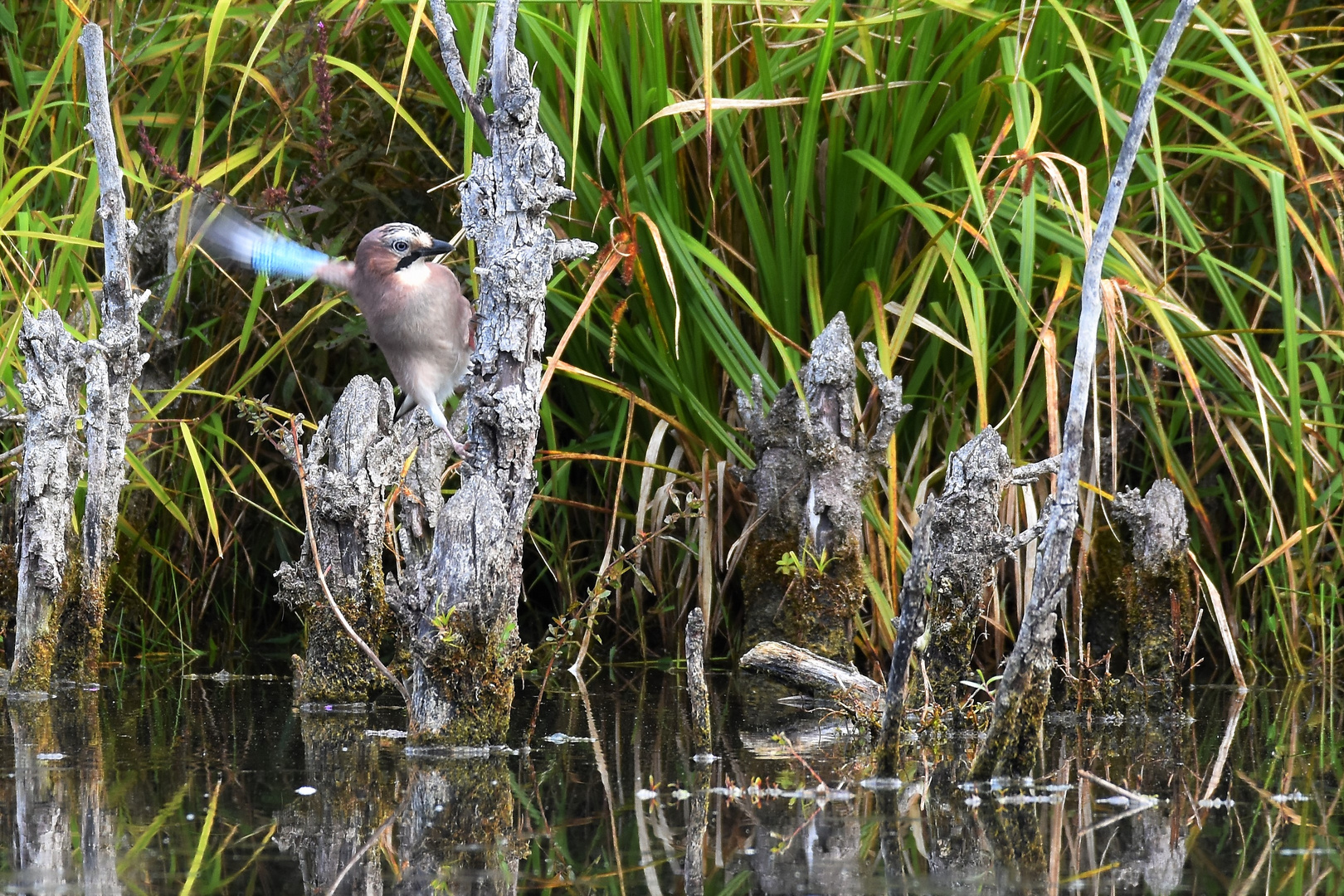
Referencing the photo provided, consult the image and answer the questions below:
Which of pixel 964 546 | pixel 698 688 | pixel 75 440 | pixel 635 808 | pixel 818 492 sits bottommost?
pixel 635 808

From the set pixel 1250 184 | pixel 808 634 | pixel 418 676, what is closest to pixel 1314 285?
pixel 1250 184

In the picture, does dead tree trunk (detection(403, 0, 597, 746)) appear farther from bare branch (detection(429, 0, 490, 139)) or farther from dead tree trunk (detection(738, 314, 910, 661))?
dead tree trunk (detection(738, 314, 910, 661))

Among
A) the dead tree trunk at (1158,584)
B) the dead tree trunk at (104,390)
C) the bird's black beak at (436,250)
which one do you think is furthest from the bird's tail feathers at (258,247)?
the dead tree trunk at (1158,584)

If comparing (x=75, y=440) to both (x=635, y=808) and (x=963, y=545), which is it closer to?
(x=635, y=808)

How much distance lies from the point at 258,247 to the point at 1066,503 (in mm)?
2052

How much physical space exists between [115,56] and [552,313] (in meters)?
1.47

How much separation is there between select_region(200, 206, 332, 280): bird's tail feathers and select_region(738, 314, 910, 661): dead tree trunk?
111cm

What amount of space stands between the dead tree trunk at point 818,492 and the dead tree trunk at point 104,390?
1450 mm

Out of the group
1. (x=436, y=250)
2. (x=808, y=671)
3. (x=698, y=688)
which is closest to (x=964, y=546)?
(x=808, y=671)

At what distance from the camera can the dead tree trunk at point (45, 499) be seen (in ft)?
10.4

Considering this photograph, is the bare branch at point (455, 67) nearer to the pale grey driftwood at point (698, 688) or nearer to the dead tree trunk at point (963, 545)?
the pale grey driftwood at point (698, 688)

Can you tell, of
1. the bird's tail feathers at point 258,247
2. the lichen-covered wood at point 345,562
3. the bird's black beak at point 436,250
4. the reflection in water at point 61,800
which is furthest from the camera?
the bird's tail feathers at point 258,247

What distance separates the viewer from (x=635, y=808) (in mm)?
2342

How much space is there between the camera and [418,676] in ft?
8.82
